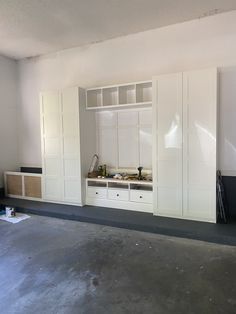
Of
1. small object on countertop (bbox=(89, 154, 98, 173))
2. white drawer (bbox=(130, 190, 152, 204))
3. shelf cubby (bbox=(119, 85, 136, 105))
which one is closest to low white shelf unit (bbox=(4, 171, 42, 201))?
small object on countertop (bbox=(89, 154, 98, 173))

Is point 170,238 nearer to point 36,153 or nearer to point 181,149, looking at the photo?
point 181,149

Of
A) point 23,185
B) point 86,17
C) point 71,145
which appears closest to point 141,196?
point 71,145

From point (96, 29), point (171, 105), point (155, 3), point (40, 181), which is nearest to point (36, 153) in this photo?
point (40, 181)

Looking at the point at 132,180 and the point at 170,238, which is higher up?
the point at 132,180

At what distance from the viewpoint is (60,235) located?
351 centimetres

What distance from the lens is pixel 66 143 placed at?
447 cm

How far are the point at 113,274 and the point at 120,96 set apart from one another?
9.52 ft

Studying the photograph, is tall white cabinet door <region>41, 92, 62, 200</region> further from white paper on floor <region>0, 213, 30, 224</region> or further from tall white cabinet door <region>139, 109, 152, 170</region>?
tall white cabinet door <region>139, 109, 152, 170</region>

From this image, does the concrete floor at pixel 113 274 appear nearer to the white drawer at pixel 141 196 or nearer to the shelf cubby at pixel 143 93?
the white drawer at pixel 141 196

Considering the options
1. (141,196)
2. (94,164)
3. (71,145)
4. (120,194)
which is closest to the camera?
(141,196)

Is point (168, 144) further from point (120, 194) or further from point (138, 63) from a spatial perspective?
point (138, 63)

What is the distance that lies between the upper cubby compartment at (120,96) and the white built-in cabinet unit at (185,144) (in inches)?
18.0

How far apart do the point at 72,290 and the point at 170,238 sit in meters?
1.56

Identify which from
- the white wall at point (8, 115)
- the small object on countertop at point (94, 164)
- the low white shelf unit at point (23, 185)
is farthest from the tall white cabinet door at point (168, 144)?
the white wall at point (8, 115)
